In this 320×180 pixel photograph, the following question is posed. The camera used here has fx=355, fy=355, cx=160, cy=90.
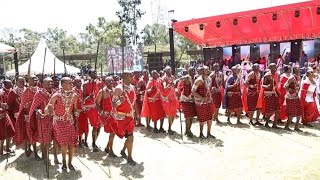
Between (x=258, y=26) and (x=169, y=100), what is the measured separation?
9.60m

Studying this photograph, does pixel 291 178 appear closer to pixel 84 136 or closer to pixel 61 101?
pixel 61 101

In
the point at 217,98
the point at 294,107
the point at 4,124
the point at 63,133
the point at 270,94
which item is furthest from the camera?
the point at 217,98

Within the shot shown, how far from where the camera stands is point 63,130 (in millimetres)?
6148

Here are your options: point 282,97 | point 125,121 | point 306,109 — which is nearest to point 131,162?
point 125,121

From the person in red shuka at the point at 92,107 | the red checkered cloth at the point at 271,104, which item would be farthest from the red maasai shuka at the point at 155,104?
the red checkered cloth at the point at 271,104

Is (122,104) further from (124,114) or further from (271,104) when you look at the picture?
(271,104)

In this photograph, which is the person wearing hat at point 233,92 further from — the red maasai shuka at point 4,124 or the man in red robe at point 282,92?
the red maasai shuka at point 4,124

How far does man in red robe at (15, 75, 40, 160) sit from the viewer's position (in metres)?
7.12

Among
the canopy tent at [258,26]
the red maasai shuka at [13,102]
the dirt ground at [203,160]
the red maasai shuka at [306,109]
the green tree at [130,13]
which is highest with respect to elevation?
the green tree at [130,13]

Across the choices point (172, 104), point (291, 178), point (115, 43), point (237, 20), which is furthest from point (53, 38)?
point (291, 178)

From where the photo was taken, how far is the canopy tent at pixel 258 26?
1448 centimetres

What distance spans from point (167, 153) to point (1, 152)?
3702 millimetres

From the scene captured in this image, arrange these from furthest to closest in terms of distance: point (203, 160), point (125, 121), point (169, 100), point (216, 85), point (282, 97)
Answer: point (216, 85)
point (282, 97)
point (169, 100)
point (203, 160)
point (125, 121)

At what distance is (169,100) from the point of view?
31.1ft
